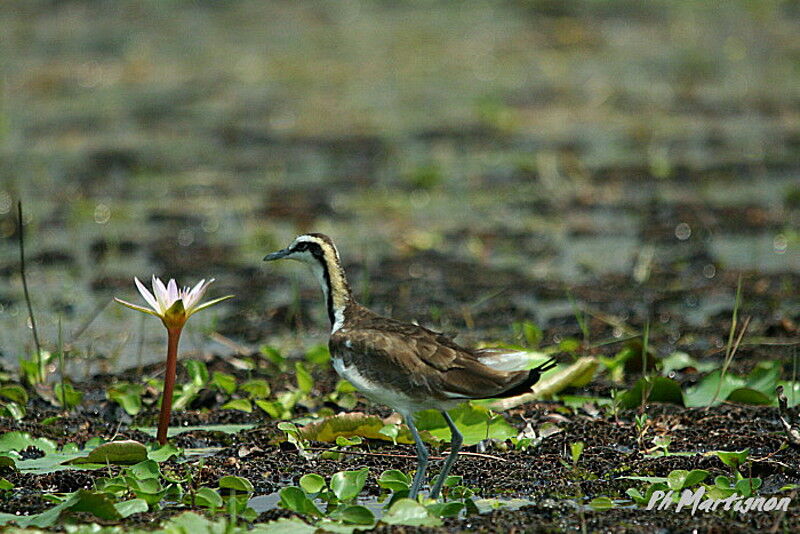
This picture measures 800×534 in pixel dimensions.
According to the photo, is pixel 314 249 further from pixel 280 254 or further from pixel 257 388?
pixel 257 388

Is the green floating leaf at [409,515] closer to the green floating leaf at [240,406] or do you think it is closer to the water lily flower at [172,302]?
the water lily flower at [172,302]

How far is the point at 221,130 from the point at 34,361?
24.4 feet

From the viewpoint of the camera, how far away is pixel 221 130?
14.0m

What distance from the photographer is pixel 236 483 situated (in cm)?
492

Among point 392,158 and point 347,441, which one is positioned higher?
point 392,158

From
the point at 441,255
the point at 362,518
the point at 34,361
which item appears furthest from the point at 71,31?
the point at 362,518

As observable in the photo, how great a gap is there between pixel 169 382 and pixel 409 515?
1456mm

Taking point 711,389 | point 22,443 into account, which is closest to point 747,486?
point 711,389

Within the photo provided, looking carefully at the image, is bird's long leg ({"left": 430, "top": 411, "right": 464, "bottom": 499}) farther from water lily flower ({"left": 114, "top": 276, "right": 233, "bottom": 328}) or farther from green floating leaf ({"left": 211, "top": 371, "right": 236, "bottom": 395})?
green floating leaf ({"left": 211, "top": 371, "right": 236, "bottom": 395})

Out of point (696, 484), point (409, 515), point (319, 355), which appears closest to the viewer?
point (409, 515)

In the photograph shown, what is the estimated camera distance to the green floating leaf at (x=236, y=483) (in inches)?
194

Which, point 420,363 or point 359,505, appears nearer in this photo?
point 359,505

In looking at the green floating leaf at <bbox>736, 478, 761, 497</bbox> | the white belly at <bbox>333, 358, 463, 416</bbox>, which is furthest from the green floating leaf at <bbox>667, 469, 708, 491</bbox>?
the white belly at <bbox>333, 358, 463, 416</bbox>

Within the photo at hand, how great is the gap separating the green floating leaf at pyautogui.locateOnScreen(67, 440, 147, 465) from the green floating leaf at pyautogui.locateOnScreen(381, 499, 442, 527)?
1243mm
